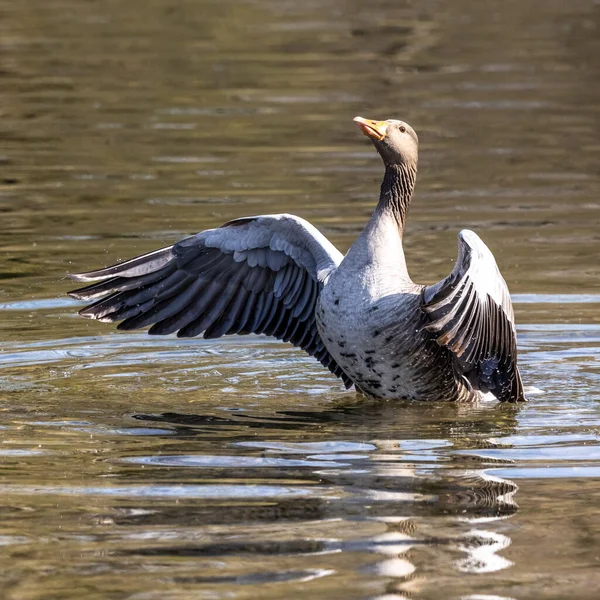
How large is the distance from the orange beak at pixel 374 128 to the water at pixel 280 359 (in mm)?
1728

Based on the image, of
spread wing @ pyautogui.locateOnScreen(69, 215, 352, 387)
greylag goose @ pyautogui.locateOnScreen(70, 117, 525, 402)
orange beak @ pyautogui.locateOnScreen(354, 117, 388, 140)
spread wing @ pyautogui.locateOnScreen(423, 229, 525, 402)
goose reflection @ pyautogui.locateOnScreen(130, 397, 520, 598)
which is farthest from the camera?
spread wing @ pyautogui.locateOnScreen(69, 215, 352, 387)

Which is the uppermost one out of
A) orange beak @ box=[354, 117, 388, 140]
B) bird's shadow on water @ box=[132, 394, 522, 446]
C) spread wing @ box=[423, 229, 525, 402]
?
orange beak @ box=[354, 117, 388, 140]

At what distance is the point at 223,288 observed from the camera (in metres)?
9.78

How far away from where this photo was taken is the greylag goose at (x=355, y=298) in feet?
26.6

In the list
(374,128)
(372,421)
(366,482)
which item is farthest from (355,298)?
(366,482)

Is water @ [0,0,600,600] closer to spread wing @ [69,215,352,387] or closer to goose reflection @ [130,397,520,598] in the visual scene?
goose reflection @ [130,397,520,598]

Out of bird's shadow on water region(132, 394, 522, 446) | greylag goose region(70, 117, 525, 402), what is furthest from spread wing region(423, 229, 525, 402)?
bird's shadow on water region(132, 394, 522, 446)

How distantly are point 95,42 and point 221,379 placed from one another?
695 inches

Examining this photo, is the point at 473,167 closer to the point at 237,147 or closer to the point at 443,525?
the point at 237,147

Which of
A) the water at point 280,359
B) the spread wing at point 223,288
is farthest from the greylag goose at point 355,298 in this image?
the water at point 280,359

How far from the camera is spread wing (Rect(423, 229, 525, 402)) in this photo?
7.79 meters

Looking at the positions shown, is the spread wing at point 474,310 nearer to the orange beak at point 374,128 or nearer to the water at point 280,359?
the water at point 280,359

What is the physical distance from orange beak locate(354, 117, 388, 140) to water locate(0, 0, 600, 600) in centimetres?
173

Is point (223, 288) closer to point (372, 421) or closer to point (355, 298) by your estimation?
point (355, 298)
